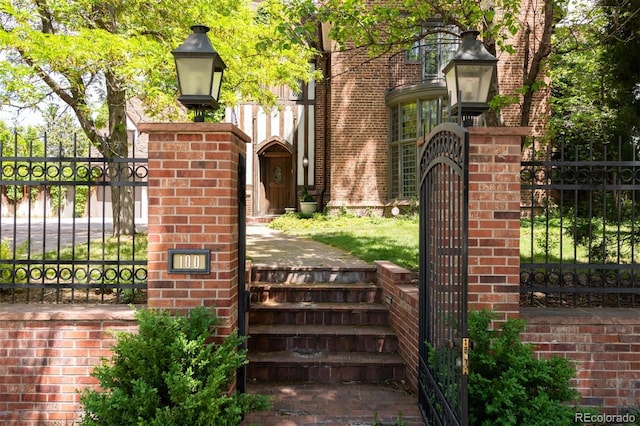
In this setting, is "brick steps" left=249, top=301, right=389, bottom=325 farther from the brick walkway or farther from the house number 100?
the house number 100

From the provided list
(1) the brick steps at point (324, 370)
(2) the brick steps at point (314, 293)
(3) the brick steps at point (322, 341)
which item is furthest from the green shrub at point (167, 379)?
(2) the brick steps at point (314, 293)

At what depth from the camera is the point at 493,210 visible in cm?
351

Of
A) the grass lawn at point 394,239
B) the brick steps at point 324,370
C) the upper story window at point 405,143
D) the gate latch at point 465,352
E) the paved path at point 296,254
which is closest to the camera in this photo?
the gate latch at point 465,352

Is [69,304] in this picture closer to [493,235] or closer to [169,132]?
[169,132]

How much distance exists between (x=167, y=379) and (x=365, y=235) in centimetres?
698

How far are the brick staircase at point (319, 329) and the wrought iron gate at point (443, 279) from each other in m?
0.83

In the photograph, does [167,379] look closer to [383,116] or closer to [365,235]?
[365,235]

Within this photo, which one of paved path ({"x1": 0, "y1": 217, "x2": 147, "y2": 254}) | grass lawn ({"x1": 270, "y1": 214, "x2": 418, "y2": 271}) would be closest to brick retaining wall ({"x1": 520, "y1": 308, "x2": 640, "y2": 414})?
grass lawn ({"x1": 270, "y1": 214, "x2": 418, "y2": 271})

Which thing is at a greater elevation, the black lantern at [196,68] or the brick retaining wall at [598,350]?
the black lantern at [196,68]

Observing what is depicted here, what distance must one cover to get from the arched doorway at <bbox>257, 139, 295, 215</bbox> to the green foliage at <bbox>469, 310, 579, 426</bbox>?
14.5 metres

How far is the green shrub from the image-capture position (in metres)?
2.89

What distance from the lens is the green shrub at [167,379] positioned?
2.89m

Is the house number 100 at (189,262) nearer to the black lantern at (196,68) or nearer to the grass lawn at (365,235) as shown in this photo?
the black lantern at (196,68)
